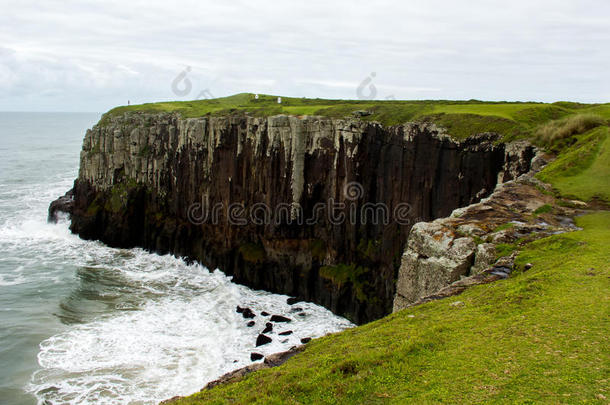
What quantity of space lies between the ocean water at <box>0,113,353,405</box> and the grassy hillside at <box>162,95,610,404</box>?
49.9 ft

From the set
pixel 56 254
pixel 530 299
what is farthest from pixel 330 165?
pixel 56 254

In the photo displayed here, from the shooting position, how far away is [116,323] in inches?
1147

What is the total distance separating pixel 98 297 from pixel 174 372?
1451 cm

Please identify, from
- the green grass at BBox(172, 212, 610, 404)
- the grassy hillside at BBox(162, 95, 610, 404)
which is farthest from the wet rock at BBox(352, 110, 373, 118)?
the green grass at BBox(172, 212, 610, 404)

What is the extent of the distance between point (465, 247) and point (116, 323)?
25.0 meters

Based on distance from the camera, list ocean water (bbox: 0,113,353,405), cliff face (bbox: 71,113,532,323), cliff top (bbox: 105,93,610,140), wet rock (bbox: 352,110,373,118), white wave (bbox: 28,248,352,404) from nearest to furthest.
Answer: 1. white wave (bbox: 28,248,352,404)
2. ocean water (bbox: 0,113,353,405)
3. cliff top (bbox: 105,93,610,140)
4. cliff face (bbox: 71,113,532,323)
5. wet rock (bbox: 352,110,373,118)

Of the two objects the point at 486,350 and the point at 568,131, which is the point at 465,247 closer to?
the point at 486,350

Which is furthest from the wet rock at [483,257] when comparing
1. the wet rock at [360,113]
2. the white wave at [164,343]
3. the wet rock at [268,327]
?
the wet rock at [360,113]

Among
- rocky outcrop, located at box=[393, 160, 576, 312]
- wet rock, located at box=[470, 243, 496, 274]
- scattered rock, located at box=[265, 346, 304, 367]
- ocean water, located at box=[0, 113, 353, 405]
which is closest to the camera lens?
scattered rock, located at box=[265, 346, 304, 367]

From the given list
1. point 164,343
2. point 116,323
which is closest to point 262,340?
point 164,343

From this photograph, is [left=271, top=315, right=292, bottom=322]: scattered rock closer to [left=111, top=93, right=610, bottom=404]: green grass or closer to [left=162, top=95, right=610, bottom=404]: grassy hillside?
[left=111, top=93, right=610, bottom=404]: green grass

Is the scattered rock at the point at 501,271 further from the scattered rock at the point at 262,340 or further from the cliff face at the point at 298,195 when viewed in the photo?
the scattered rock at the point at 262,340

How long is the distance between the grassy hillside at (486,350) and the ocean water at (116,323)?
49.9ft

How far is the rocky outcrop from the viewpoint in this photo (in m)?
11.2
